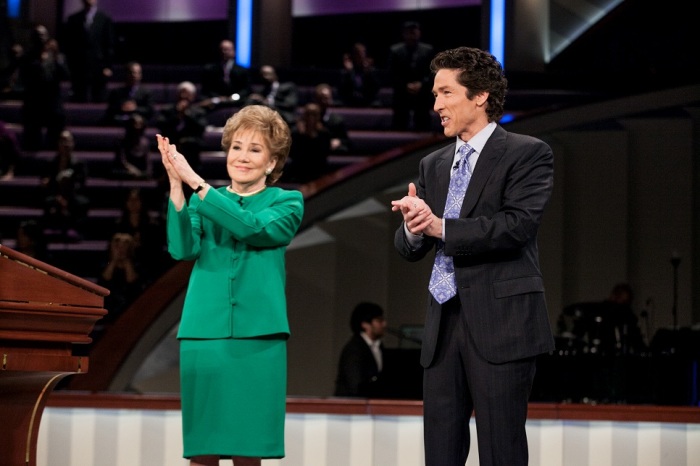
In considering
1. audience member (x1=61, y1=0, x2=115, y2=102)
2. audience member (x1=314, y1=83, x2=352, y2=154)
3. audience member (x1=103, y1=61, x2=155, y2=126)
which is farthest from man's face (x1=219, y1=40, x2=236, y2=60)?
audience member (x1=314, y1=83, x2=352, y2=154)

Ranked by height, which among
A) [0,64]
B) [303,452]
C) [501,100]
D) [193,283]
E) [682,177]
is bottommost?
[303,452]

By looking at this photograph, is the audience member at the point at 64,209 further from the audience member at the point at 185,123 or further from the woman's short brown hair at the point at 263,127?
the woman's short brown hair at the point at 263,127

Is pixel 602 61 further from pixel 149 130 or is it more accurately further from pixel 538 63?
pixel 149 130

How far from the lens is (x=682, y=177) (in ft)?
32.2

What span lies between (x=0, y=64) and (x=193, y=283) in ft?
36.1

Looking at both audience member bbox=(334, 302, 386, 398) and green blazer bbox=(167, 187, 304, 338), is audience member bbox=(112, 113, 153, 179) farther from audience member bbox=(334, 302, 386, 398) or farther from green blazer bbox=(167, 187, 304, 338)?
green blazer bbox=(167, 187, 304, 338)

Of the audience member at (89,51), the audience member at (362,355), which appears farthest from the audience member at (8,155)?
the audience member at (362,355)

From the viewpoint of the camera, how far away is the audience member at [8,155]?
941 centimetres

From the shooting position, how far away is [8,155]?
31.1ft

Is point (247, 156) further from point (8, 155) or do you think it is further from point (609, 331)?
point (8, 155)

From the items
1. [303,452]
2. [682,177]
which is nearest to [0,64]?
[682,177]

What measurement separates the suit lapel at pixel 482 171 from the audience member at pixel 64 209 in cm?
629

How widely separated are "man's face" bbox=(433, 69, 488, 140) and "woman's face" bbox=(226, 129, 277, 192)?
49 cm

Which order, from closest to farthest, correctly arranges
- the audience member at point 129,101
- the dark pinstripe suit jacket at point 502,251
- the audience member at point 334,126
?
the dark pinstripe suit jacket at point 502,251 → the audience member at point 334,126 → the audience member at point 129,101
